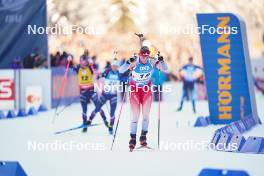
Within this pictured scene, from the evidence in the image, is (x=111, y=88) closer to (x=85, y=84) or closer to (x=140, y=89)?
(x=85, y=84)

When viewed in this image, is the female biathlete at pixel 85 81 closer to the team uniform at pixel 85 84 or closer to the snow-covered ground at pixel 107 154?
the team uniform at pixel 85 84

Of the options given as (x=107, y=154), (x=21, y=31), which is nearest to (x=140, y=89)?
(x=107, y=154)

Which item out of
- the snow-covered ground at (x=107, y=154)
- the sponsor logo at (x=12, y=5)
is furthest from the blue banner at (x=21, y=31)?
the snow-covered ground at (x=107, y=154)

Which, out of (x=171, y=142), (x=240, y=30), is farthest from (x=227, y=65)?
(x=171, y=142)

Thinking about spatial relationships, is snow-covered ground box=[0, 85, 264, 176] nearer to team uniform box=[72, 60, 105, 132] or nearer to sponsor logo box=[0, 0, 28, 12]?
team uniform box=[72, 60, 105, 132]

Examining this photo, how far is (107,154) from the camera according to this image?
1134 centimetres

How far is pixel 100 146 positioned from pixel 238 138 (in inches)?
113

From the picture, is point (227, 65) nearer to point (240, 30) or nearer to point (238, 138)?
point (240, 30)

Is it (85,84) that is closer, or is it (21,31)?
(85,84)

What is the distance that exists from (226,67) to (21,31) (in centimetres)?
1084

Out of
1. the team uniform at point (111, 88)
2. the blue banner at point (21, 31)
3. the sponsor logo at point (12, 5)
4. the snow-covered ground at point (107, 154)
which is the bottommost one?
the snow-covered ground at point (107, 154)

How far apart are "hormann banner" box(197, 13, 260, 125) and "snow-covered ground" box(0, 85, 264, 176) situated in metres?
0.82

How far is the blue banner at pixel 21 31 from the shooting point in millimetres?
24500

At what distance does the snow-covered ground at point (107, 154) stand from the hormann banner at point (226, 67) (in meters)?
0.82
